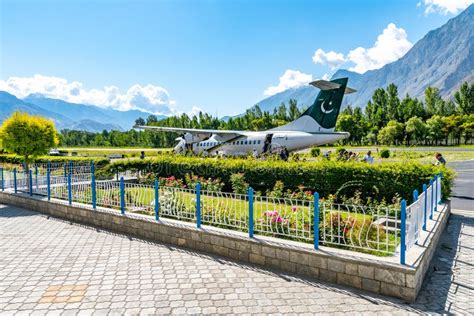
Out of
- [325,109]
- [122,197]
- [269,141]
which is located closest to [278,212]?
[122,197]

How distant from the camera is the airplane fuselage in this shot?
20297mm

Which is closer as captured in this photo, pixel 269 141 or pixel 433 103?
pixel 269 141

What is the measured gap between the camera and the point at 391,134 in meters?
53.3

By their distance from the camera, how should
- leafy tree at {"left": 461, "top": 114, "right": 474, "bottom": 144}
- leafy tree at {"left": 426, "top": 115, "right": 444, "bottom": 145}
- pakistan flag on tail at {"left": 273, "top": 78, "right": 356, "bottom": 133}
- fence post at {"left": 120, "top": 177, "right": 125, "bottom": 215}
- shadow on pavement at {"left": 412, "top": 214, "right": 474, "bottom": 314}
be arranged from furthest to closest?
leafy tree at {"left": 426, "top": 115, "right": 444, "bottom": 145}, leafy tree at {"left": 461, "top": 114, "right": 474, "bottom": 144}, pakistan flag on tail at {"left": 273, "top": 78, "right": 356, "bottom": 133}, fence post at {"left": 120, "top": 177, "right": 125, "bottom": 215}, shadow on pavement at {"left": 412, "top": 214, "right": 474, "bottom": 314}

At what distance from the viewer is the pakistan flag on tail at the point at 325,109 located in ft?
64.9

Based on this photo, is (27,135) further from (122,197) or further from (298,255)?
A: (298,255)

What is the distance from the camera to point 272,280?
5.41 metres

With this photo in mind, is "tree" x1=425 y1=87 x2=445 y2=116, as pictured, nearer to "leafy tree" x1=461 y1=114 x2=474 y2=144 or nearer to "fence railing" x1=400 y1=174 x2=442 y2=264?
"leafy tree" x1=461 y1=114 x2=474 y2=144

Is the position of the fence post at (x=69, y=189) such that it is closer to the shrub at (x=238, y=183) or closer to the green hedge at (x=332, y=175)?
the green hedge at (x=332, y=175)

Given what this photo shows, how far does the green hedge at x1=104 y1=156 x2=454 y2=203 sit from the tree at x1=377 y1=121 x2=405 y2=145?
46.2 metres

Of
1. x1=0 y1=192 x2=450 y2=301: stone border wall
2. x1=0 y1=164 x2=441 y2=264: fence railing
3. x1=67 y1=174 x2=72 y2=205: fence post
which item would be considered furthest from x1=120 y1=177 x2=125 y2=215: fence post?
x1=67 y1=174 x2=72 y2=205: fence post

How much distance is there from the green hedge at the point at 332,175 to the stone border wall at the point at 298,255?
1320 mm

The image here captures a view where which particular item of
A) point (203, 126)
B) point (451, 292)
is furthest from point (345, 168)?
point (203, 126)

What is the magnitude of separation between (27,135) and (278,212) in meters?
10.8
